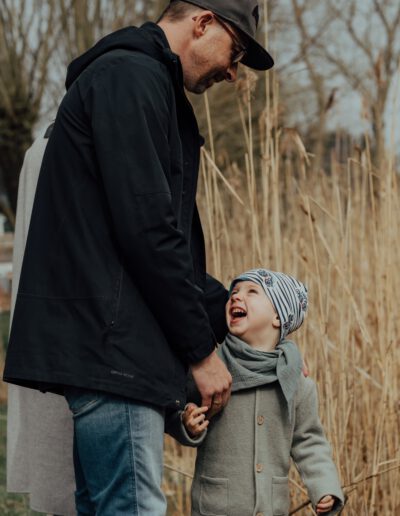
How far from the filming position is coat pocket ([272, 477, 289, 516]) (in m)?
2.15

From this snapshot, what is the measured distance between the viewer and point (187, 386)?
1956 millimetres

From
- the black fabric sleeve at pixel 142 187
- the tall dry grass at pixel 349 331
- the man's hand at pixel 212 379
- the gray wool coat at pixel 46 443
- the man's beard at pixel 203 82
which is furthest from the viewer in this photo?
the tall dry grass at pixel 349 331

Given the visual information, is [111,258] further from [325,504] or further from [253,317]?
[325,504]

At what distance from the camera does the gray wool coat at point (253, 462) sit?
6.98 feet

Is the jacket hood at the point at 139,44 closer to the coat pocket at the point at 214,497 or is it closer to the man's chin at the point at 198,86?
the man's chin at the point at 198,86

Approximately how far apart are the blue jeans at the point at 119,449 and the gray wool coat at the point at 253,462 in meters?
0.32

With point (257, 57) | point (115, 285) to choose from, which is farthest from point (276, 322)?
point (257, 57)

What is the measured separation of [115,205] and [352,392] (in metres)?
1.31

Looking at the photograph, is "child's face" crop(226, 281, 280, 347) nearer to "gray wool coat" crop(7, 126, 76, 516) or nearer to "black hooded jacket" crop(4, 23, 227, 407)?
"black hooded jacket" crop(4, 23, 227, 407)

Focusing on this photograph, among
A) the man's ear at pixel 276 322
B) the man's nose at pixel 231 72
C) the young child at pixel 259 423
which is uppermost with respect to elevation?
the man's nose at pixel 231 72

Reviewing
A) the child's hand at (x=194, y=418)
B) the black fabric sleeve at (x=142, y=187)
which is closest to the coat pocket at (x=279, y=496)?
the child's hand at (x=194, y=418)

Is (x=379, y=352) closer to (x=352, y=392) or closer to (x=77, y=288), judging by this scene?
(x=352, y=392)

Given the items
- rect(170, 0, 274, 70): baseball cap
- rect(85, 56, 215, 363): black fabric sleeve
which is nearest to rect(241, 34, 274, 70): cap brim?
rect(170, 0, 274, 70): baseball cap

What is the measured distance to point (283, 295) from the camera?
217 cm
